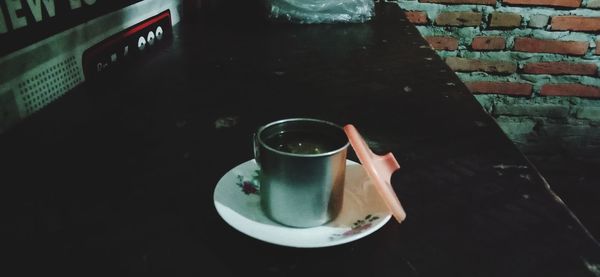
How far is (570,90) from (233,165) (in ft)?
5.64

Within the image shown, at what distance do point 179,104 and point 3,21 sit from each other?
0.28m

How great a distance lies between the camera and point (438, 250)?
44cm

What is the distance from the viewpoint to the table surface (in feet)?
1.39

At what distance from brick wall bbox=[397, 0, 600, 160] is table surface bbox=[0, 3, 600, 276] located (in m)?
0.81

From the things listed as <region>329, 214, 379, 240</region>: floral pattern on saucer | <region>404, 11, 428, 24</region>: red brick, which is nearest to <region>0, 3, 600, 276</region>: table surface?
<region>329, 214, 379, 240</region>: floral pattern on saucer

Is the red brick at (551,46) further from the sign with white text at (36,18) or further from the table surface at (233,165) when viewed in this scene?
the sign with white text at (36,18)

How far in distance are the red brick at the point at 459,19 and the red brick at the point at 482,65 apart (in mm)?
142

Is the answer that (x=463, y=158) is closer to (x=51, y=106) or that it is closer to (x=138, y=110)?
(x=138, y=110)

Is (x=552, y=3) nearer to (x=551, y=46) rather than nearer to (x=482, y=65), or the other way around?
(x=551, y=46)

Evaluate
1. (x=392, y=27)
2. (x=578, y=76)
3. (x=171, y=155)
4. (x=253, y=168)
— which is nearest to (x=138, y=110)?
(x=171, y=155)

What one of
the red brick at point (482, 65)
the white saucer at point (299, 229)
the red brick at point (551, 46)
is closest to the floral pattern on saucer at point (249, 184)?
the white saucer at point (299, 229)

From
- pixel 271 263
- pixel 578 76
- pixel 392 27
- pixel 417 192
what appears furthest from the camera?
pixel 578 76

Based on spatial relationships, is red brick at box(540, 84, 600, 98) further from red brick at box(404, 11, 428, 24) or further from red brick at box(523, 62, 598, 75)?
red brick at box(404, 11, 428, 24)

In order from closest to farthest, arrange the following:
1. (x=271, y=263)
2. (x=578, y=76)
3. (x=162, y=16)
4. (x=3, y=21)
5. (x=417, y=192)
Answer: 1. (x=271, y=263)
2. (x=417, y=192)
3. (x=3, y=21)
4. (x=162, y=16)
5. (x=578, y=76)
